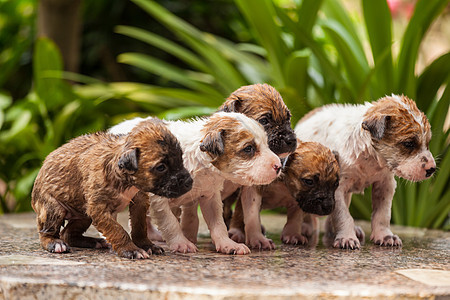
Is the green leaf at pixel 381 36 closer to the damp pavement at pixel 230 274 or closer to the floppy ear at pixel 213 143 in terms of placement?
the damp pavement at pixel 230 274

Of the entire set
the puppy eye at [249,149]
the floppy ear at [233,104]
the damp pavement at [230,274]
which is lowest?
the damp pavement at [230,274]

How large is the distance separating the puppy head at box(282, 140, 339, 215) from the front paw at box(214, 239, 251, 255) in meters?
0.40

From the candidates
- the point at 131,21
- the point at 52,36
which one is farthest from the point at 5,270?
the point at 131,21

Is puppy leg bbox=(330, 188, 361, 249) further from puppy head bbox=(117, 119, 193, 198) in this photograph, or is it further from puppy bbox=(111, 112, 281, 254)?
puppy head bbox=(117, 119, 193, 198)

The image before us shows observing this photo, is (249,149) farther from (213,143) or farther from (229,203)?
(229,203)

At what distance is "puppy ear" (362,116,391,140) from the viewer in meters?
2.77

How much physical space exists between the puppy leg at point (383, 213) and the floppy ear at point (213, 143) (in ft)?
3.57

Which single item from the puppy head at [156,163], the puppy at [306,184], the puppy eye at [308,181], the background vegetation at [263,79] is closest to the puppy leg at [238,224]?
the puppy at [306,184]

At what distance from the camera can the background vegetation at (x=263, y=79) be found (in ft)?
14.7

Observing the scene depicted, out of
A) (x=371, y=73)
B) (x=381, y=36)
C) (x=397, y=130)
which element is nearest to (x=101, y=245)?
(x=397, y=130)

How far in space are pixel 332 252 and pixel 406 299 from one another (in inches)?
34.1

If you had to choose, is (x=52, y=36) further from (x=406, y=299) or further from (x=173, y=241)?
(x=406, y=299)

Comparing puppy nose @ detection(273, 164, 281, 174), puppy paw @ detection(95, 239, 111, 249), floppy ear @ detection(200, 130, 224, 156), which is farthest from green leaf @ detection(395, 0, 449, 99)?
puppy paw @ detection(95, 239, 111, 249)

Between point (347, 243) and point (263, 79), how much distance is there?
10.0 feet
